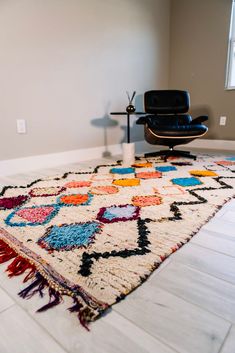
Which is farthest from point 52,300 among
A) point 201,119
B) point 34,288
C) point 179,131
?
point 201,119

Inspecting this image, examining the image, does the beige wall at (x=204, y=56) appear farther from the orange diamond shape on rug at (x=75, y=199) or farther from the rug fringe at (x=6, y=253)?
the rug fringe at (x=6, y=253)

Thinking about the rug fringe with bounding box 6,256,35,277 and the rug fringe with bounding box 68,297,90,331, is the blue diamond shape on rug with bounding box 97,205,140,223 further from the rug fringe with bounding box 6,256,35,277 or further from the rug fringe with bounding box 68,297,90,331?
the rug fringe with bounding box 68,297,90,331

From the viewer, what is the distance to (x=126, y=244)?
3.05 ft

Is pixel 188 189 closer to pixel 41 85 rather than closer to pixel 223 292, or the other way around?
pixel 223 292

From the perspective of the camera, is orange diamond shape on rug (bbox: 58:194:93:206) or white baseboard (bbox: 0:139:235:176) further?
white baseboard (bbox: 0:139:235:176)

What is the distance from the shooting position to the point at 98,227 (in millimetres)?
1071

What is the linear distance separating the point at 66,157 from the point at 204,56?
2281mm

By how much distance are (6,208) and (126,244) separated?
74 cm

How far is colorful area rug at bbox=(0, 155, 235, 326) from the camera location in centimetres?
73

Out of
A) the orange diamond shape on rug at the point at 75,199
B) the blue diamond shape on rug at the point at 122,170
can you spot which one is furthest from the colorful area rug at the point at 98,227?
the blue diamond shape on rug at the point at 122,170

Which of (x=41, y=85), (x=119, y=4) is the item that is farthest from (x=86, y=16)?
(x=41, y=85)

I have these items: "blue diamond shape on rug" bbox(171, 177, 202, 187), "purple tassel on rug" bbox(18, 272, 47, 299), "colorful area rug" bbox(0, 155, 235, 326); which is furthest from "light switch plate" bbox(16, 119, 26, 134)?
"purple tassel on rug" bbox(18, 272, 47, 299)

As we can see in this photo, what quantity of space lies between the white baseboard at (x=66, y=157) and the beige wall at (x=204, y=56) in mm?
119

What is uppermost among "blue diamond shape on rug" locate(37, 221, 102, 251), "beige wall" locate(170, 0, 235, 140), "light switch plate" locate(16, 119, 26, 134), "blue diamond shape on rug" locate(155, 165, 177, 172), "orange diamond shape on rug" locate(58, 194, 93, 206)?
"beige wall" locate(170, 0, 235, 140)
